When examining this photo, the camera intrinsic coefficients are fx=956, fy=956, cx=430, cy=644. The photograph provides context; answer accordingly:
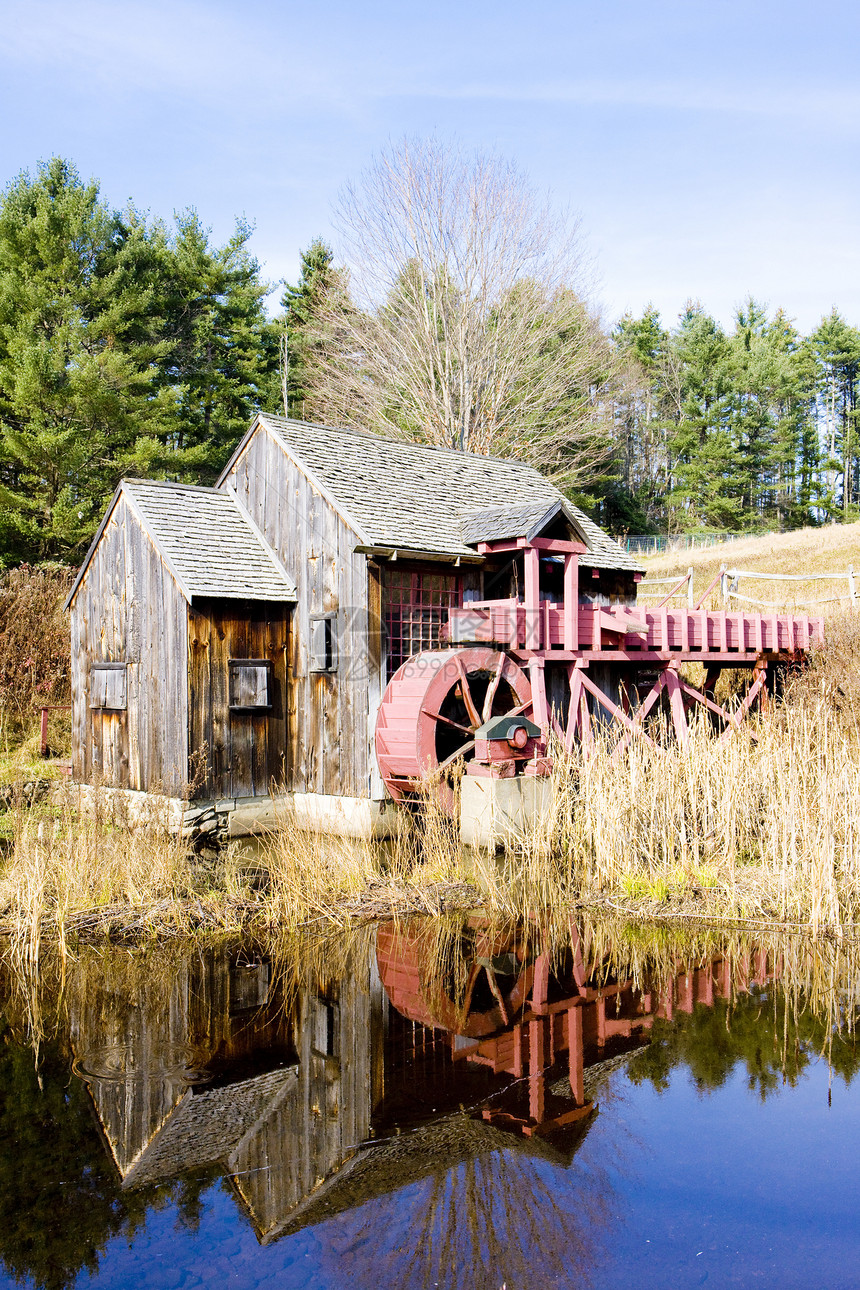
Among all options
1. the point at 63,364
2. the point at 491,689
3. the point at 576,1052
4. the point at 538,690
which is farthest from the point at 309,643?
→ the point at 63,364

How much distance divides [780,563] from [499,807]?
2302 centimetres

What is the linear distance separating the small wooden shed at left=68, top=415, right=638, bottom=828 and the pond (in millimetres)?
3874

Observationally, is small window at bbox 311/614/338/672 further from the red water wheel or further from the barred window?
the red water wheel

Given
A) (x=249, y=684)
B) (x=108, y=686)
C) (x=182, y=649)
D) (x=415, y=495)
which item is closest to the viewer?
(x=182, y=649)

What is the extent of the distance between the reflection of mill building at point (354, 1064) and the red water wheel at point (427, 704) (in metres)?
3.22

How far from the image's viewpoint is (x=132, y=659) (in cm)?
1204

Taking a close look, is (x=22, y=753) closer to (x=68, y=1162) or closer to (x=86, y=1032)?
(x=86, y=1032)

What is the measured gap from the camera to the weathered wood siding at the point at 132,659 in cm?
1120

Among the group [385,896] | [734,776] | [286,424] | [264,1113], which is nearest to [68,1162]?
[264,1113]

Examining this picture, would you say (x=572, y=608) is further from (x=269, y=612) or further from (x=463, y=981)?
(x=463, y=981)

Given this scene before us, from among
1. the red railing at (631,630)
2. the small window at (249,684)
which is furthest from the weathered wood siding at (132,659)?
the red railing at (631,630)

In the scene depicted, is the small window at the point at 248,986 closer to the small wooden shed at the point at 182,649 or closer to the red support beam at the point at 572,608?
the small wooden shed at the point at 182,649

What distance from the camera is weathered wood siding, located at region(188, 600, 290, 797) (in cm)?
1106

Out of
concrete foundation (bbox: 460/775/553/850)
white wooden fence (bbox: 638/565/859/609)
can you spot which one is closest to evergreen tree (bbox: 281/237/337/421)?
white wooden fence (bbox: 638/565/859/609)
